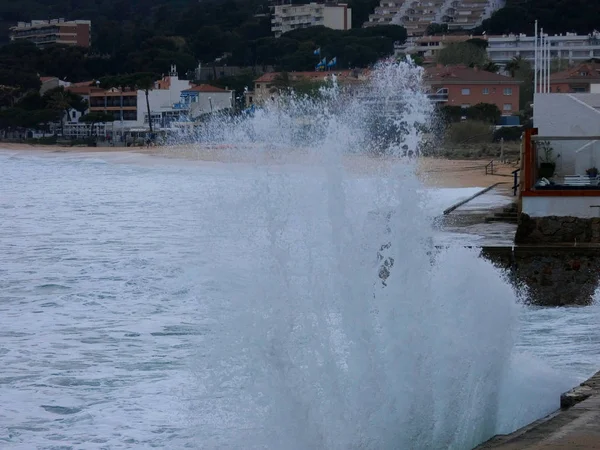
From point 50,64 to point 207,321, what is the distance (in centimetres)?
11783

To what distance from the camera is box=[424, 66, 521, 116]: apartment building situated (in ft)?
243

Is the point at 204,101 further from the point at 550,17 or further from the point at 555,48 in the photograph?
the point at 550,17

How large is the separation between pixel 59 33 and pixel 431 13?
154ft

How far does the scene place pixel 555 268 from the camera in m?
16.0

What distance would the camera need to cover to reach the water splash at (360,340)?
952 centimetres

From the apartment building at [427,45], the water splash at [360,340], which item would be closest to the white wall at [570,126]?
the water splash at [360,340]

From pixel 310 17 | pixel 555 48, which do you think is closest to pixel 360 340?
pixel 555 48

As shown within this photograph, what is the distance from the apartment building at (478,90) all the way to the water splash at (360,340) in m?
63.0

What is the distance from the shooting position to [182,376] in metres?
13.0

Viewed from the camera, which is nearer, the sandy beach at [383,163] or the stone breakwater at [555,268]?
the stone breakwater at [555,268]

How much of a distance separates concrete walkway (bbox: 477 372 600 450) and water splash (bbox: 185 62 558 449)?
1.15 metres

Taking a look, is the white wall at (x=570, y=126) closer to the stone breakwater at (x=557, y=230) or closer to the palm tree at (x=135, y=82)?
the stone breakwater at (x=557, y=230)

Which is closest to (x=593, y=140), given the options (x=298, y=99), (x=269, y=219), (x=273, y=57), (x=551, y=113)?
(x=551, y=113)

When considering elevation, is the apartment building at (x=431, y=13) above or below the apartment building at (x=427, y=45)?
above
